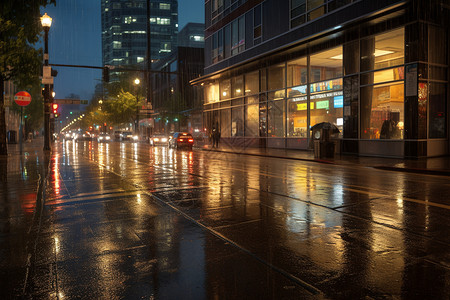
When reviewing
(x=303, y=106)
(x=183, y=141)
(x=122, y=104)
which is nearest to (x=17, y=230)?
(x=303, y=106)

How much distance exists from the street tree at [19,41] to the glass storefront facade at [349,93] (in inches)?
645

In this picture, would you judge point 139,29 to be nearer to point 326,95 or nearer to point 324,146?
point 326,95

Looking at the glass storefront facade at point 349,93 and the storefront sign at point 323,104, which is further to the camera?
the storefront sign at point 323,104

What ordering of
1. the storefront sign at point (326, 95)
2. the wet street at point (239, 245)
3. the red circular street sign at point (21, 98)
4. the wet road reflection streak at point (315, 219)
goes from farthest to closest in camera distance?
1. the storefront sign at point (326, 95)
2. the red circular street sign at point (21, 98)
3. the wet road reflection streak at point (315, 219)
4. the wet street at point (239, 245)

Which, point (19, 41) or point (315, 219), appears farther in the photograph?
point (19, 41)

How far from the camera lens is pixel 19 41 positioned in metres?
19.4

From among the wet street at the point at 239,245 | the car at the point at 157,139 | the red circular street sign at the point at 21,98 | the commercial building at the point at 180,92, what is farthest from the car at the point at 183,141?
the wet street at the point at 239,245

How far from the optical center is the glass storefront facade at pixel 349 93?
19250 millimetres

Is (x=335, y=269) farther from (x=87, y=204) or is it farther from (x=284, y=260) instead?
(x=87, y=204)

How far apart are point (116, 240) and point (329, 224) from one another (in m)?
3.39

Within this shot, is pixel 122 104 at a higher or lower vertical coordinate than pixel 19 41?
higher

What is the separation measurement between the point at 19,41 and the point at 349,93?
720 inches

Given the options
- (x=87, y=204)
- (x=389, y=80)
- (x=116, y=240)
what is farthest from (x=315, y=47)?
(x=116, y=240)

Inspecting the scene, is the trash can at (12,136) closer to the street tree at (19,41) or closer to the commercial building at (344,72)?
the street tree at (19,41)
